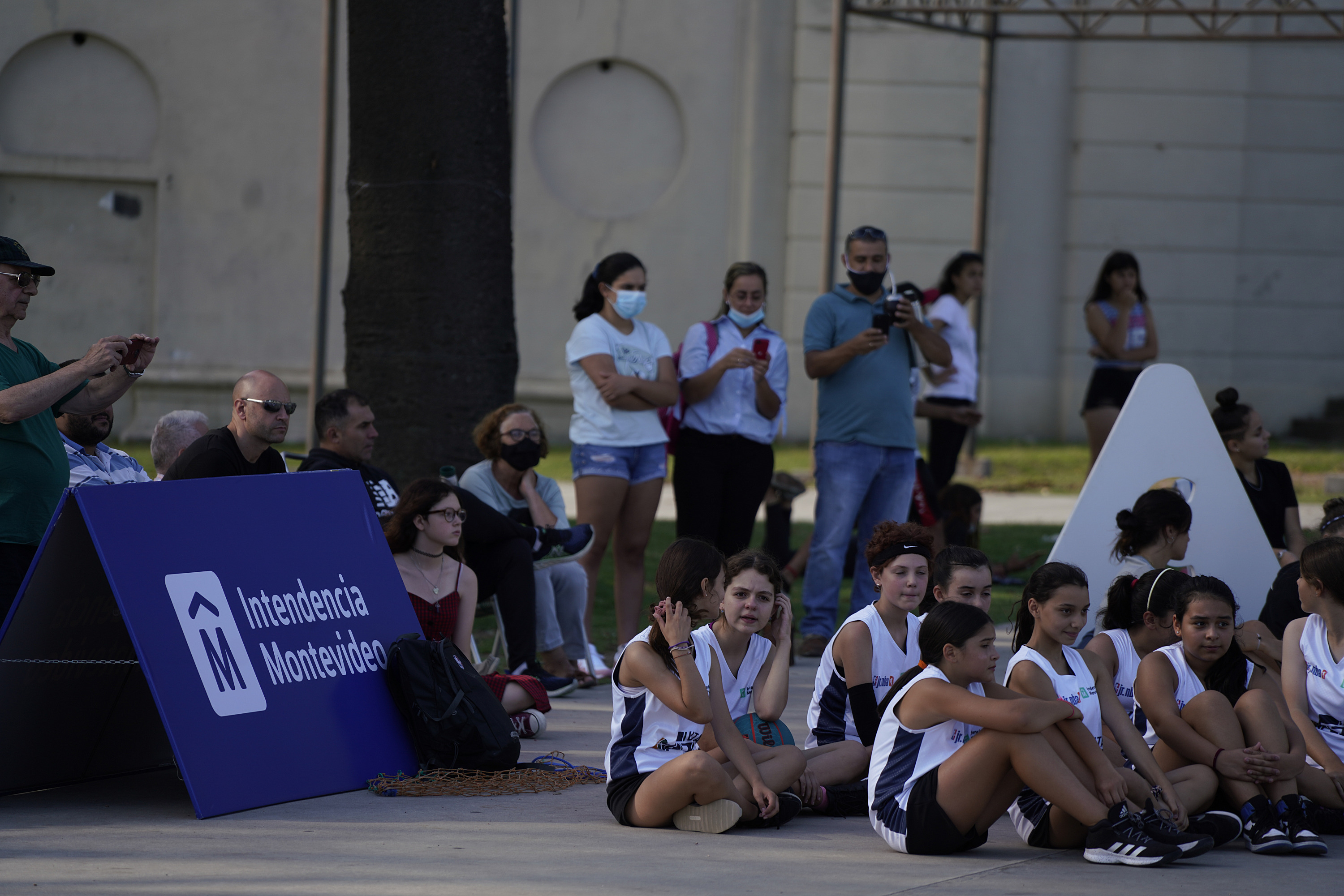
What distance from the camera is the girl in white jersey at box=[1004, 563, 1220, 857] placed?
4.43 m

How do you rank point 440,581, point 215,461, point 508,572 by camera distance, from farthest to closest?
point 508,572 → point 440,581 → point 215,461

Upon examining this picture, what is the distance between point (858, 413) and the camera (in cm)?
784

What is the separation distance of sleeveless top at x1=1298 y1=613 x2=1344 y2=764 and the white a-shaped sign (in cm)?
211

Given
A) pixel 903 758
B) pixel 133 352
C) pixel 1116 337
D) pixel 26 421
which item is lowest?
pixel 903 758

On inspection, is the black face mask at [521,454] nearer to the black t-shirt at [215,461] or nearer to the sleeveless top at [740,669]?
the black t-shirt at [215,461]

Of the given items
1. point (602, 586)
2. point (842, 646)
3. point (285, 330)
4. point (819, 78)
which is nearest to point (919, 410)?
point (602, 586)

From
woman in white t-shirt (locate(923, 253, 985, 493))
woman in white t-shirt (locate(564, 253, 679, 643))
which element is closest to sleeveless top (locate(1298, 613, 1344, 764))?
woman in white t-shirt (locate(564, 253, 679, 643))

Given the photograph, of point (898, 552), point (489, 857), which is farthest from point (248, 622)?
point (898, 552)

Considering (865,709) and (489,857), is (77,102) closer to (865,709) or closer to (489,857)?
(865,709)

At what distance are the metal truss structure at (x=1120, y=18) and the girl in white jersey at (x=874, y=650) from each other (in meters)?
7.55

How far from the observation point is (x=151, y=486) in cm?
492

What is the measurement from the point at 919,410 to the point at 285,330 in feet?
33.4

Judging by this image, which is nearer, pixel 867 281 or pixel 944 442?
pixel 867 281

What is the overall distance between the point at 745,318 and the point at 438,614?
99.3 inches
